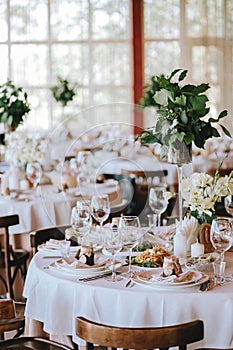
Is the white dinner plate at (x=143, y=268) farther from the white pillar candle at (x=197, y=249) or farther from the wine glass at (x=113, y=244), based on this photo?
the white pillar candle at (x=197, y=249)

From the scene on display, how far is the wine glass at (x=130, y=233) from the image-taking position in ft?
11.1

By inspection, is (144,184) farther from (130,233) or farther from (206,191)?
(130,233)

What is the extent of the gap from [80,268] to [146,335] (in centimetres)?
83

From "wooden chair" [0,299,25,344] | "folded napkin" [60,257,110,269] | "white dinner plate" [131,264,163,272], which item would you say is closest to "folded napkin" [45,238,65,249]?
"folded napkin" [60,257,110,269]

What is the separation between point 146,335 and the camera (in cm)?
264

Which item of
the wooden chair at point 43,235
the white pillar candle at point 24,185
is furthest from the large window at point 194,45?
the wooden chair at point 43,235

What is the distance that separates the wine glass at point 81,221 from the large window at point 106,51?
789 cm

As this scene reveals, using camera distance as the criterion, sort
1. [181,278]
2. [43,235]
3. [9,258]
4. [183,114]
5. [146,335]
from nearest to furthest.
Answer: [146,335] → [181,278] → [183,114] → [43,235] → [9,258]

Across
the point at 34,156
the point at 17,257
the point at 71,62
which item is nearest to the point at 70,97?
the point at 71,62

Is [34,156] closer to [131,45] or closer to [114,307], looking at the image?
[114,307]

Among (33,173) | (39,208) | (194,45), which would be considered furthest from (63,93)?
(39,208)

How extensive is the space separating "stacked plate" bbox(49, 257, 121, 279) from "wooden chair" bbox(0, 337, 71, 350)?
33 cm

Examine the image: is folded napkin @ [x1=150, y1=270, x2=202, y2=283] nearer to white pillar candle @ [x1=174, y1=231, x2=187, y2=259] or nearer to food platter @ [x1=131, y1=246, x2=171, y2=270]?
food platter @ [x1=131, y1=246, x2=171, y2=270]

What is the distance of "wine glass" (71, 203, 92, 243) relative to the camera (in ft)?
12.2
